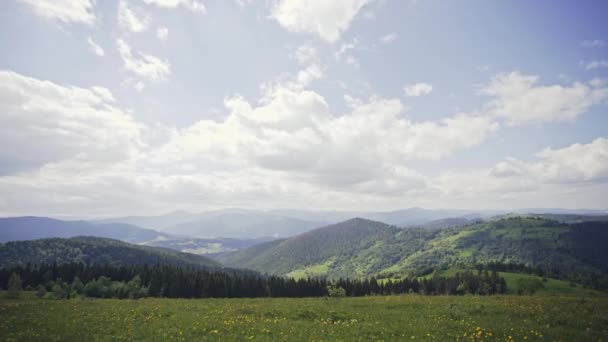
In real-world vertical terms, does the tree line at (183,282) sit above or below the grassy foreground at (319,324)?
below

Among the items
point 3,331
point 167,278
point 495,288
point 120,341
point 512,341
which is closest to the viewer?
point 512,341

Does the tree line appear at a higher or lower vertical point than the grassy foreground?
lower

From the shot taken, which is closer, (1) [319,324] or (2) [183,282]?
(1) [319,324]

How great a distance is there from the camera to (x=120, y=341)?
1628 centimetres

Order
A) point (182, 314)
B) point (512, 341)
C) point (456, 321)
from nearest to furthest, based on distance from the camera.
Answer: point (512, 341) < point (456, 321) < point (182, 314)

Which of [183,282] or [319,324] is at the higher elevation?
[319,324]

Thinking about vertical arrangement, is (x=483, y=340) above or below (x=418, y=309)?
above

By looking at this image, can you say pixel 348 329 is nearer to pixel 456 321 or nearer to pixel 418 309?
pixel 456 321

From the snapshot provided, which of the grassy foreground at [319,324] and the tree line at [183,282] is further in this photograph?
the tree line at [183,282]

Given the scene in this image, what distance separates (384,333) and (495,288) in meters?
141

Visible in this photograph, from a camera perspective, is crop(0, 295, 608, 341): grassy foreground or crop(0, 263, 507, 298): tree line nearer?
crop(0, 295, 608, 341): grassy foreground

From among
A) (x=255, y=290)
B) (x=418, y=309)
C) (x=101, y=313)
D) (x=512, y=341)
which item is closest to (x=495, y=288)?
(x=255, y=290)

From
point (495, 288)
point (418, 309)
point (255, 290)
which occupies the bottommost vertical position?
point (495, 288)

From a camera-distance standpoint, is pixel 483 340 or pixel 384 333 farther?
pixel 384 333
